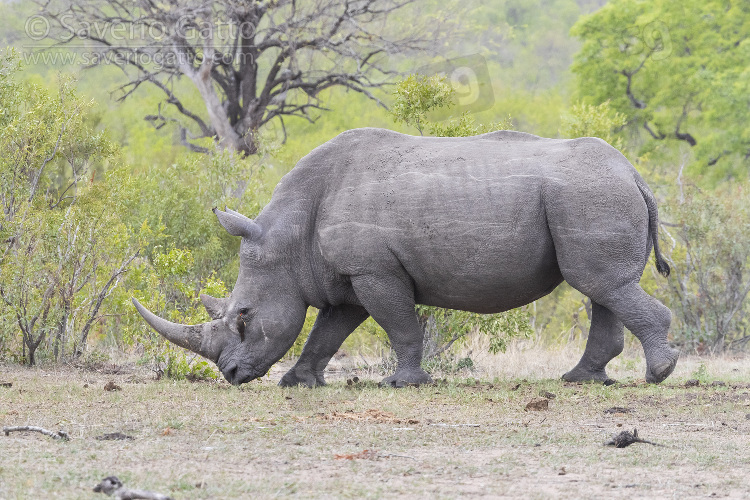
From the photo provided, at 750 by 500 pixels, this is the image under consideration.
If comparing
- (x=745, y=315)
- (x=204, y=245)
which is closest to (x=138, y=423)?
(x=204, y=245)

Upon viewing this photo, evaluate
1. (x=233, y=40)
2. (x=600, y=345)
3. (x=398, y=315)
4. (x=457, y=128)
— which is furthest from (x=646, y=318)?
(x=233, y=40)

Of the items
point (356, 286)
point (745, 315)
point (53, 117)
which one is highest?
point (53, 117)

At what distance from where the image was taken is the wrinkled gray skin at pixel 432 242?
8094 mm

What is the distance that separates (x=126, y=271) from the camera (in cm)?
988

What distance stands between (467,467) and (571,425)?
163cm

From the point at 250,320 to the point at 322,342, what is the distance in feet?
2.64

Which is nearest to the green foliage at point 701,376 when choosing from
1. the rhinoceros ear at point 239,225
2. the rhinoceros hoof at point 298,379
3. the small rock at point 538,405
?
the small rock at point 538,405

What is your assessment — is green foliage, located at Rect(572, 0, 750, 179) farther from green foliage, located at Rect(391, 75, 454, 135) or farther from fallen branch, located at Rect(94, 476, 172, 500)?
fallen branch, located at Rect(94, 476, 172, 500)

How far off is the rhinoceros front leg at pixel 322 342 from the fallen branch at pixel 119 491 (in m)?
4.55

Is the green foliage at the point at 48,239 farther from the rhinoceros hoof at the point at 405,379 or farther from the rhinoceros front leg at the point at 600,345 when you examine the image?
the rhinoceros front leg at the point at 600,345

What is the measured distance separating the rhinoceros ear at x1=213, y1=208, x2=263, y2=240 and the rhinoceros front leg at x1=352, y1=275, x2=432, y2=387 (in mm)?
931

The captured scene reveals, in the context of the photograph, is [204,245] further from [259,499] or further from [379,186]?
[259,499]

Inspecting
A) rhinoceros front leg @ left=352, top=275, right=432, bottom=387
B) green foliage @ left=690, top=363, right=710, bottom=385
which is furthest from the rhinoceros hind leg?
rhinoceros front leg @ left=352, top=275, right=432, bottom=387

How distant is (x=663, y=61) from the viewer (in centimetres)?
3200
